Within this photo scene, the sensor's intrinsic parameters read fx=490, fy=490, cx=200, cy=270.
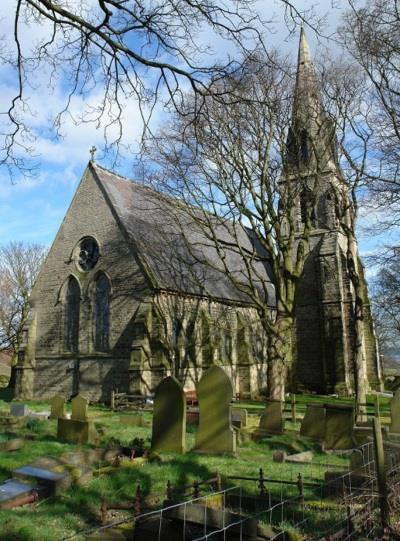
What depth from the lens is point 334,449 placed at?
35.8 feet

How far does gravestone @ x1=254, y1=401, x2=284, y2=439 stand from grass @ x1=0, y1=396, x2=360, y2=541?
0.96 feet

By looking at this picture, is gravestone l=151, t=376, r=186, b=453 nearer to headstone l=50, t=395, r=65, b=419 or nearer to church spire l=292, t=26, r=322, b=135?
headstone l=50, t=395, r=65, b=419

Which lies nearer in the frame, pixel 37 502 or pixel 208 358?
pixel 37 502

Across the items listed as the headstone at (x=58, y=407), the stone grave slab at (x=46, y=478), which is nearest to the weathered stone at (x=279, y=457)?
the stone grave slab at (x=46, y=478)

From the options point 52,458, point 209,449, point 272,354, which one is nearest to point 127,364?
point 272,354

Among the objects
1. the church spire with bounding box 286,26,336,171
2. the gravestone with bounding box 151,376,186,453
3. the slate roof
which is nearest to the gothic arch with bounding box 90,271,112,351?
the slate roof

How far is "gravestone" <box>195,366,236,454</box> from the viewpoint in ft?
31.7

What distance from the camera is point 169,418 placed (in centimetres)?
974

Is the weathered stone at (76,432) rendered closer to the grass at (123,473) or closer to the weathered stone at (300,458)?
the grass at (123,473)

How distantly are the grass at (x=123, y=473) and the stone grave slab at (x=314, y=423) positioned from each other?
31 cm

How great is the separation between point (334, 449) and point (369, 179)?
7850mm

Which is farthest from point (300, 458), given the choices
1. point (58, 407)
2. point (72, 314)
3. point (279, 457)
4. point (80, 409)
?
point (72, 314)

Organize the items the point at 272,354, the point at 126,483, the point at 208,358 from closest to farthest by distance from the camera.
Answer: the point at 126,483 < the point at 272,354 < the point at 208,358

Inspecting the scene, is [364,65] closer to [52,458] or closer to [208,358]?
[52,458]
